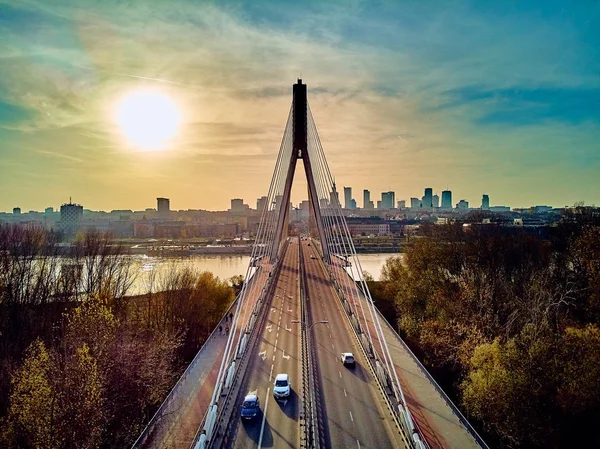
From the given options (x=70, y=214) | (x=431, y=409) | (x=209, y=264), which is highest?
(x=70, y=214)

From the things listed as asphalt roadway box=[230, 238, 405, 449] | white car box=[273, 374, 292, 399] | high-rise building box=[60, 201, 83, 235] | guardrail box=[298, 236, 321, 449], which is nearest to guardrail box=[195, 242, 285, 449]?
asphalt roadway box=[230, 238, 405, 449]

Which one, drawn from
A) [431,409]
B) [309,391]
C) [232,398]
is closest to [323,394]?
[309,391]

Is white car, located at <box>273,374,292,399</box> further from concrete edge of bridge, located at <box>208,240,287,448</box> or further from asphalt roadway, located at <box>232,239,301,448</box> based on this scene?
concrete edge of bridge, located at <box>208,240,287,448</box>

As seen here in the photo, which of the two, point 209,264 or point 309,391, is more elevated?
point 309,391

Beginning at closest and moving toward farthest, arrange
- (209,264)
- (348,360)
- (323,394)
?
(323,394) < (348,360) < (209,264)

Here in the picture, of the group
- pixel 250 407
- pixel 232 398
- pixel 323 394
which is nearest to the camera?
pixel 250 407

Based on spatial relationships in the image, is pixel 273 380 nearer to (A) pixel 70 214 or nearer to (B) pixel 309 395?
(B) pixel 309 395

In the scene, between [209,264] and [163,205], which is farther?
[163,205]

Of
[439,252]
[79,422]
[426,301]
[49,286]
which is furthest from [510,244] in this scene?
[49,286]
